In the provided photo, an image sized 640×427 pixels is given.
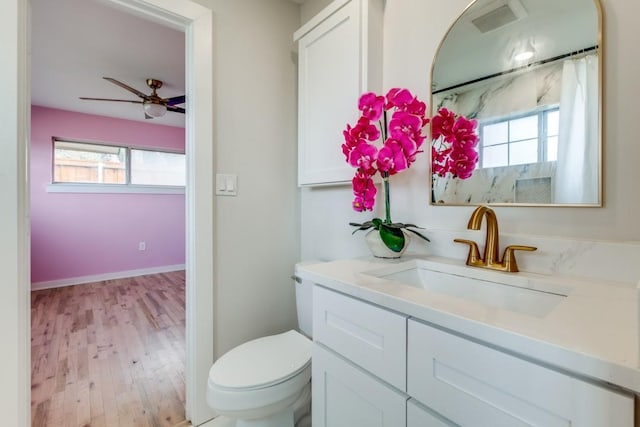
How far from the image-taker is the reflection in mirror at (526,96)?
2.68 ft

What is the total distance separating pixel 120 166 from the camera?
414 cm

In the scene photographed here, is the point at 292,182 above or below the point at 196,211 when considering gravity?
above

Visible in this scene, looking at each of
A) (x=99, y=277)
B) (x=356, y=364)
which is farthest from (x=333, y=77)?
(x=99, y=277)

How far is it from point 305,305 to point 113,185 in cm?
386

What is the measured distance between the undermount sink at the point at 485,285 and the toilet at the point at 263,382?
0.59 metres

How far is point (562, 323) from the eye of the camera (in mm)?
510

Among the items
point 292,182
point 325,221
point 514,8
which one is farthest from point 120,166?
point 514,8

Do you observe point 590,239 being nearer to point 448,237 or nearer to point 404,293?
point 448,237

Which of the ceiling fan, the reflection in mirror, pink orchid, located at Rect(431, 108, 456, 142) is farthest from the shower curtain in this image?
the ceiling fan

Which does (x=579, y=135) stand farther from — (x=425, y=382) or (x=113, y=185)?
(x=113, y=185)

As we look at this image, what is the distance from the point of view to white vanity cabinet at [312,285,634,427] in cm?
43

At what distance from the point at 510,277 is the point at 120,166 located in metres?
4.84

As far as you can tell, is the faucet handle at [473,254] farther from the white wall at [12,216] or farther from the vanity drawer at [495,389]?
the white wall at [12,216]

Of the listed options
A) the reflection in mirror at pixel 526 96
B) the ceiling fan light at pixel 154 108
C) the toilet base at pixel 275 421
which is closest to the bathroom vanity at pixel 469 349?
the reflection in mirror at pixel 526 96
